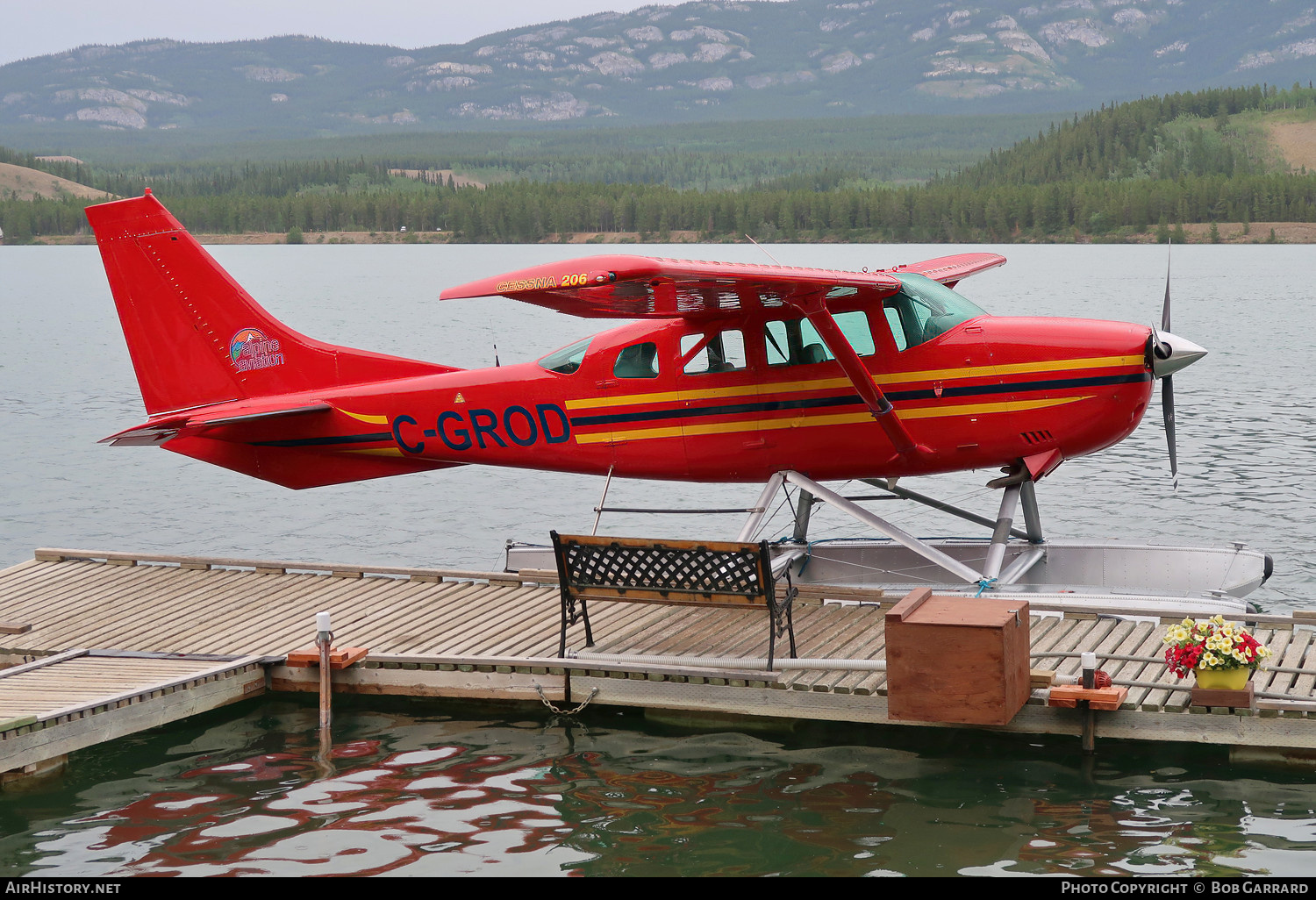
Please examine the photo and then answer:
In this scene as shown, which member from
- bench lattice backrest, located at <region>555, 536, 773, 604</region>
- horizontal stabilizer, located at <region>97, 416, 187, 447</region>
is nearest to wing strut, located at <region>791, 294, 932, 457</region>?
bench lattice backrest, located at <region>555, 536, 773, 604</region>

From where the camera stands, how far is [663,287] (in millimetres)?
8789

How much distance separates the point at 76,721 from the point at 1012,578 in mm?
6704

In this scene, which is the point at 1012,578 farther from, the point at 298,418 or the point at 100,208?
the point at 100,208

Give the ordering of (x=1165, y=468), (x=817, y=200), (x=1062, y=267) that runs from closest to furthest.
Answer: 1. (x=1165, y=468)
2. (x=1062, y=267)
3. (x=817, y=200)

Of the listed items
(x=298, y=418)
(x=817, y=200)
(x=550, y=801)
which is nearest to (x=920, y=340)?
(x=550, y=801)

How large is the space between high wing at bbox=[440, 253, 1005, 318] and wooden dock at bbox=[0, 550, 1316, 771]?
2.21m

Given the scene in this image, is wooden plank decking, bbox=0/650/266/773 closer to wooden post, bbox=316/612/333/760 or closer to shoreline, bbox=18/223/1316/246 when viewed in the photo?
wooden post, bbox=316/612/333/760

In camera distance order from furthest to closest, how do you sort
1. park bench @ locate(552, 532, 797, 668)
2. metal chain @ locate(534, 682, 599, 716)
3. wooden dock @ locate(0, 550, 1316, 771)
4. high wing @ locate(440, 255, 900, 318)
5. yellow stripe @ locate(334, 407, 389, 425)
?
1. yellow stripe @ locate(334, 407, 389, 425)
2. metal chain @ locate(534, 682, 599, 716)
3. park bench @ locate(552, 532, 797, 668)
4. high wing @ locate(440, 255, 900, 318)
5. wooden dock @ locate(0, 550, 1316, 771)

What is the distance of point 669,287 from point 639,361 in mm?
1644

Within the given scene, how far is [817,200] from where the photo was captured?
436 feet

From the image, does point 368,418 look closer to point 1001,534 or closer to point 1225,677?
point 1001,534

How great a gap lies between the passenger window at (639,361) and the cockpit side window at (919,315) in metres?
1.79

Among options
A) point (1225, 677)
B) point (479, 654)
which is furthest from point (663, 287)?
point (1225, 677)

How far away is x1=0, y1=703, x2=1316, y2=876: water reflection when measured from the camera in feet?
22.8
